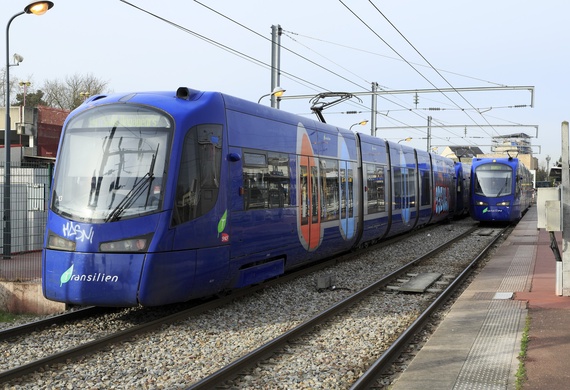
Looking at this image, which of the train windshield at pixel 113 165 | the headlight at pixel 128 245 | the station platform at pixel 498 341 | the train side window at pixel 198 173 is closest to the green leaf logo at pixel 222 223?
the train side window at pixel 198 173

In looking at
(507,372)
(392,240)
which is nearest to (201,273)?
(507,372)

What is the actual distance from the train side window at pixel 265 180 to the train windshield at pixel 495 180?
18902mm

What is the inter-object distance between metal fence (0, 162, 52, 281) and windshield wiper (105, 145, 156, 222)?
3.72 metres

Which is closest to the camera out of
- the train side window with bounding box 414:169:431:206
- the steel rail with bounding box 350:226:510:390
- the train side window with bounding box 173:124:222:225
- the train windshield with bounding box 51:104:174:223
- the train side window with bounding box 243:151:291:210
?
the steel rail with bounding box 350:226:510:390

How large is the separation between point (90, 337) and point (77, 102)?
Answer: 56.3 metres

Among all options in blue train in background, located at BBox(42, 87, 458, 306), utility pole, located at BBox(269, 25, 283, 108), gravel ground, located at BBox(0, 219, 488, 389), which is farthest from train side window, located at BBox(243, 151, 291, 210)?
utility pole, located at BBox(269, 25, 283, 108)

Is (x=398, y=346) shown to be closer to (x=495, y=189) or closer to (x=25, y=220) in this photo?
(x=25, y=220)

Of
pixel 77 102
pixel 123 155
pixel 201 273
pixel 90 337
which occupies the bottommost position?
pixel 90 337

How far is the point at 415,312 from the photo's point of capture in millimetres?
9938

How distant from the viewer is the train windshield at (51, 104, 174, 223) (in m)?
8.39

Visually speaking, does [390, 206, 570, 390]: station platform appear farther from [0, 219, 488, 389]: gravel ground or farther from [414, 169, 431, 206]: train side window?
[414, 169, 431, 206]: train side window

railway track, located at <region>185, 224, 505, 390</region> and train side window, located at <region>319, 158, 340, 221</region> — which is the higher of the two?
train side window, located at <region>319, 158, 340, 221</region>

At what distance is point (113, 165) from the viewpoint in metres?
8.56

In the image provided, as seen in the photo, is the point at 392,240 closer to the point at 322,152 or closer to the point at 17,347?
the point at 322,152
